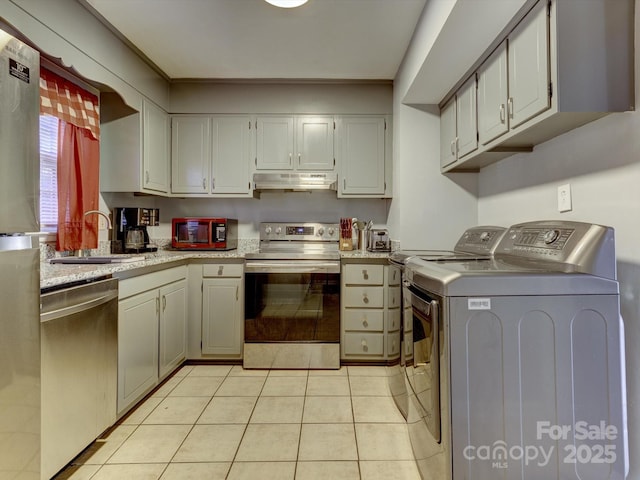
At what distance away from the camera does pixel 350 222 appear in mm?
3324

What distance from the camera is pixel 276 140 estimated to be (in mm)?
3248

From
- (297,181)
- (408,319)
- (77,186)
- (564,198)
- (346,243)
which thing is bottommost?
(408,319)

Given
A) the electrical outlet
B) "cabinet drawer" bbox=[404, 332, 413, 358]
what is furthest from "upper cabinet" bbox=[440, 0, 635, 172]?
"cabinet drawer" bbox=[404, 332, 413, 358]

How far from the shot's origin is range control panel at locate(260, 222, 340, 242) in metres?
3.43

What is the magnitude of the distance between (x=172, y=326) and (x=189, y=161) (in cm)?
153

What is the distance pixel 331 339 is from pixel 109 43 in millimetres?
2710

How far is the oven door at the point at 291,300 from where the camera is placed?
286 cm

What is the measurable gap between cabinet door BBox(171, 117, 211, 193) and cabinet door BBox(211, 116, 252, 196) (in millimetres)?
84

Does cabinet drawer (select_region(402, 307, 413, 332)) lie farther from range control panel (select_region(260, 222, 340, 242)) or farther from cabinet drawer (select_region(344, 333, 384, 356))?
range control panel (select_region(260, 222, 340, 242))

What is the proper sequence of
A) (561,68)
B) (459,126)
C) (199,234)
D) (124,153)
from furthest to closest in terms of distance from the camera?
(199,234)
(124,153)
(459,126)
(561,68)

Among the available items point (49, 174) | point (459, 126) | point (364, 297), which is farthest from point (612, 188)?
point (49, 174)

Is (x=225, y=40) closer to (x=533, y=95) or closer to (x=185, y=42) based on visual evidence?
(x=185, y=42)

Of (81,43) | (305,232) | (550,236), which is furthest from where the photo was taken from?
(305,232)

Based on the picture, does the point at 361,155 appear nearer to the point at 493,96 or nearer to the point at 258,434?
the point at 493,96
